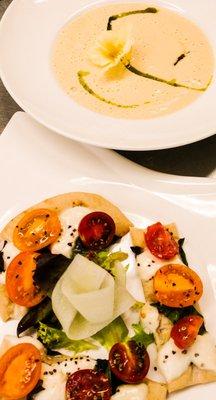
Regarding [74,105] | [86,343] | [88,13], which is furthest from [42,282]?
[88,13]

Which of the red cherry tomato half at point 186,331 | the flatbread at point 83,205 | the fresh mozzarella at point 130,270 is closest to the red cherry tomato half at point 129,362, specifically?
the red cherry tomato half at point 186,331

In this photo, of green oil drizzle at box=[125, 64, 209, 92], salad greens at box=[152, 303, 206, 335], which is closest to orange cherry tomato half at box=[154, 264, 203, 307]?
salad greens at box=[152, 303, 206, 335]

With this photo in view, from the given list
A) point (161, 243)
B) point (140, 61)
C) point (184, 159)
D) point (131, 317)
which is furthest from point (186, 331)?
point (140, 61)

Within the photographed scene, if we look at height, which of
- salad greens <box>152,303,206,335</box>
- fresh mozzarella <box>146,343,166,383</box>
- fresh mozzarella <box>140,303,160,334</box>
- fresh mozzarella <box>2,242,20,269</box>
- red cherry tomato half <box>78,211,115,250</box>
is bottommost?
fresh mozzarella <box>146,343,166,383</box>

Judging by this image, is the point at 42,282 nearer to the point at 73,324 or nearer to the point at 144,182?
the point at 73,324

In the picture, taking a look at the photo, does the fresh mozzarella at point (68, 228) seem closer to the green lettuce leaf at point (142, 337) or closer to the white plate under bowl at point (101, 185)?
the white plate under bowl at point (101, 185)

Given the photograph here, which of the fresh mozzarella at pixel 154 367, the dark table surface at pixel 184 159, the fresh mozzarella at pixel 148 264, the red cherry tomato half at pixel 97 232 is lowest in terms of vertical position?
the fresh mozzarella at pixel 154 367

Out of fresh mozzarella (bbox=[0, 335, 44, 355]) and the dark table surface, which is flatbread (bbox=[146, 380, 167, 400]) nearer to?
fresh mozzarella (bbox=[0, 335, 44, 355])
